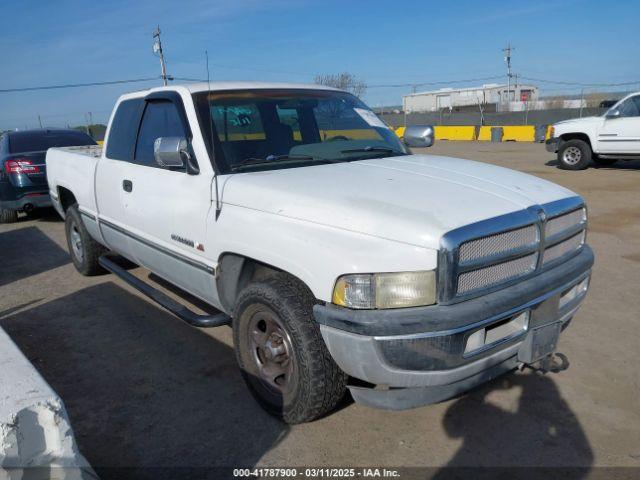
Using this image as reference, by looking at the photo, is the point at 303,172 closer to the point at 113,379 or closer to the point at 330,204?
the point at 330,204

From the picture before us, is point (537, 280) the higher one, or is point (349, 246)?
point (349, 246)

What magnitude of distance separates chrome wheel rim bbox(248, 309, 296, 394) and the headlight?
0.56m

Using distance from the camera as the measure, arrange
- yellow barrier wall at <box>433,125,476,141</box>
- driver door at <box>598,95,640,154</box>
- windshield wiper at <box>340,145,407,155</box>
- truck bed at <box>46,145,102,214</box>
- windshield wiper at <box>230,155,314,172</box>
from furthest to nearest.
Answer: yellow barrier wall at <box>433,125,476,141</box> < driver door at <box>598,95,640,154</box> < truck bed at <box>46,145,102,214</box> < windshield wiper at <box>340,145,407,155</box> < windshield wiper at <box>230,155,314,172</box>

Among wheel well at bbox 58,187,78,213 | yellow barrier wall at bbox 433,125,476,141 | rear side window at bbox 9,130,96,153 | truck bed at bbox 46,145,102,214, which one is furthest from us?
yellow barrier wall at bbox 433,125,476,141

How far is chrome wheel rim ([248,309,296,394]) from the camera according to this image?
9.53 ft

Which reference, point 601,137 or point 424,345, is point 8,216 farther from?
point 601,137

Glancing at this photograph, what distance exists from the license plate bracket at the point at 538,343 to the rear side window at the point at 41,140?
348 inches

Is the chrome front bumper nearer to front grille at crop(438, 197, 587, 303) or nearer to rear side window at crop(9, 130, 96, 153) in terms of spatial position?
front grille at crop(438, 197, 587, 303)

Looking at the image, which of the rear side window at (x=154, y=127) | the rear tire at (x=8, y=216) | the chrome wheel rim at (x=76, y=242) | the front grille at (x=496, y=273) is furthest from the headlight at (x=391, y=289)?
the rear tire at (x=8, y=216)

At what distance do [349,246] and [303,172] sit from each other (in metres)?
0.93

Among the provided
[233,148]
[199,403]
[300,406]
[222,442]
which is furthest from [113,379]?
[233,148]

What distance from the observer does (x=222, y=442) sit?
293 cm

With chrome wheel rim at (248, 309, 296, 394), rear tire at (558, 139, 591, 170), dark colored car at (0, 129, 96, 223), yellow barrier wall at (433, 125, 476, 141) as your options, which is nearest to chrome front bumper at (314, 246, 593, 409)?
chrome wheel rim at (248, 309, 296, 394)

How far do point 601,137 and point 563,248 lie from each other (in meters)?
11.5
